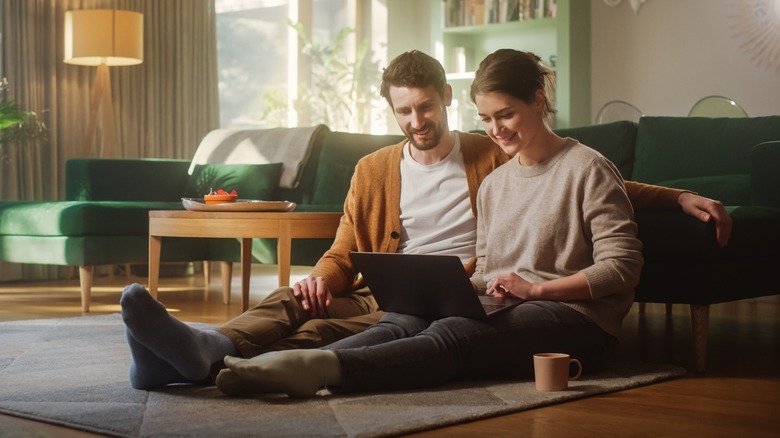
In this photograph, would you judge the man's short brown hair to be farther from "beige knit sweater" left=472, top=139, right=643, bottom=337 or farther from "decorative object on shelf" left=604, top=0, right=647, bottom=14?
"decorative object on shelf" left=604, top=0, right=647, bottom=14

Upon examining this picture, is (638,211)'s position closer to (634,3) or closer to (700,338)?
(700,338)

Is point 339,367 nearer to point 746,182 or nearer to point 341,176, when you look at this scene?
point 746,182

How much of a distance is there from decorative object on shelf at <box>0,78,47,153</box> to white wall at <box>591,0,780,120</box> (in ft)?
10.5

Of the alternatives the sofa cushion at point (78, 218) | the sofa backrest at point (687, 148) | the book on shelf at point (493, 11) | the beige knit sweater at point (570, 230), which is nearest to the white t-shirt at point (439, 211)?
the beige knit sweater at point (570, 230)

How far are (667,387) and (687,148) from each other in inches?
68.2

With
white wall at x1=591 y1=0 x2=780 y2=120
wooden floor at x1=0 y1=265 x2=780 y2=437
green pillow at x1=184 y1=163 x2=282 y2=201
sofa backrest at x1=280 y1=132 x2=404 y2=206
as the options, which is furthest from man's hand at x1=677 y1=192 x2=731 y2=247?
white wall at x1=591 y1=0 x2=780 y2=120

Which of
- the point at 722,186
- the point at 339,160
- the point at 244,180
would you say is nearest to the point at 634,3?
the point at 339,160

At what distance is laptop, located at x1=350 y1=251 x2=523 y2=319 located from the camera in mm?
2090

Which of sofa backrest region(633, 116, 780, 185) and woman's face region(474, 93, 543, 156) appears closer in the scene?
woman's face region(474, 93, 543, 156)

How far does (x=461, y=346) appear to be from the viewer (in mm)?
2133


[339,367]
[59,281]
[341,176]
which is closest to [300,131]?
[341,176]

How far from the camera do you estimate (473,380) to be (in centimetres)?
226

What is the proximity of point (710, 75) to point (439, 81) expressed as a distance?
3.79 m

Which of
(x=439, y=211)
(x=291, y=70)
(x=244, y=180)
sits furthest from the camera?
(x=291, y=70)
